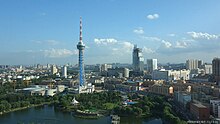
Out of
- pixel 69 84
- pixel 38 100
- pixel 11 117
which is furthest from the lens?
pixel 69 84

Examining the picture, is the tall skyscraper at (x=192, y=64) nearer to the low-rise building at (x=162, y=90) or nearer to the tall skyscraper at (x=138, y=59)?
the tall skyscraper at (x=138, y=59)

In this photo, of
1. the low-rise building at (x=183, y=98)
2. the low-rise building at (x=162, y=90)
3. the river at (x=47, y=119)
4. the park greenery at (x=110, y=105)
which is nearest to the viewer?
the river at (x=47, y=119)

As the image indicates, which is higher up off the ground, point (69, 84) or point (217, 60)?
point (217, 60)

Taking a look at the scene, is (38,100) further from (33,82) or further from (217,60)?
(217,60)

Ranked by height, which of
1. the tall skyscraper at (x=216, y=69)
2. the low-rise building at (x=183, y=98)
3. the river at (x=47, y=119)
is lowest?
the river at (x=47, y=119)

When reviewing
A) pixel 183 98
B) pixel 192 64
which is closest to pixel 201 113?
pixel 183 98

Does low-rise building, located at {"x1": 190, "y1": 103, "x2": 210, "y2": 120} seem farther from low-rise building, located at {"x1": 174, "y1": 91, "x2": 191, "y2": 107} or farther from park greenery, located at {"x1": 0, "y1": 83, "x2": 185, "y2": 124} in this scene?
low-rise building, located at {"x1": 174, "y1": 91, "x2": 191, "y2": 107}

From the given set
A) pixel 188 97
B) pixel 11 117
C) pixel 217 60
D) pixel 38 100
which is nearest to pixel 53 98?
pixel 38 100

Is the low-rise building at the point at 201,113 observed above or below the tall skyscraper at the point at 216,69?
below

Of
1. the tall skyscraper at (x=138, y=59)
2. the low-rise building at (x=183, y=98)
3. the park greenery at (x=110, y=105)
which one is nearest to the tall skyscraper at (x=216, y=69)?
the low-rise building at (x=183, y=98)
